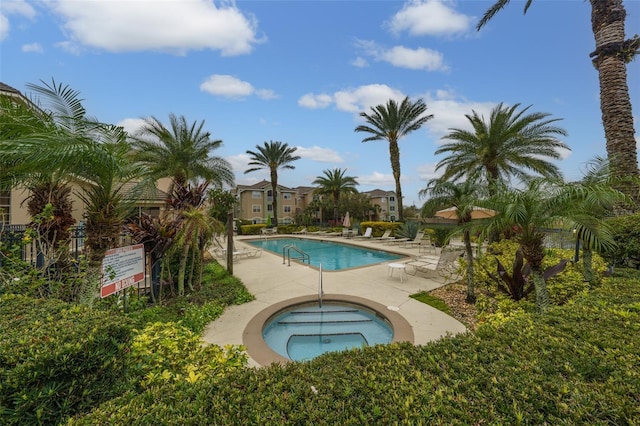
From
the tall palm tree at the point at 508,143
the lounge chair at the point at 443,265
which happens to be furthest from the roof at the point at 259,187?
the lounge chair at the point at 443,265

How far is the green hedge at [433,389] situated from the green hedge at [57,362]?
1.92 ft

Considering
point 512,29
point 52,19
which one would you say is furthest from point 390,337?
point 512,29

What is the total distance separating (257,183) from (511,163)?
1731 inches

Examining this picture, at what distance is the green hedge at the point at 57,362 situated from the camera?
1.83m

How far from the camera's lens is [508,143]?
47.5ft

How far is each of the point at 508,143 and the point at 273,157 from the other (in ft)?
76.7

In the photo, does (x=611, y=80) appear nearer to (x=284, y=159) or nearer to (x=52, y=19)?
(x=52, y=19)

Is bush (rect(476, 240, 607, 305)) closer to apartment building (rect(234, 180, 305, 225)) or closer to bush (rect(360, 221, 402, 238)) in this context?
bush (rect(360, 221, 402, 238))

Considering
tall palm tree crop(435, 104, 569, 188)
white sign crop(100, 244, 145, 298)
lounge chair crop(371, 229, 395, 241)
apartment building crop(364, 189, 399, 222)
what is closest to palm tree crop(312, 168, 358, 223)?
lounge chair crop(371, 229, 395, 241)

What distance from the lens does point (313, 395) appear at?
1794mm

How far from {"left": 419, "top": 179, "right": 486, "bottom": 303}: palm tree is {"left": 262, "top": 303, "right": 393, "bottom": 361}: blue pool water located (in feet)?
9.24

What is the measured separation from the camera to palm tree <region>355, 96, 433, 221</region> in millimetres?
22125

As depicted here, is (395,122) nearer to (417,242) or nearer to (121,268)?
(417,242)

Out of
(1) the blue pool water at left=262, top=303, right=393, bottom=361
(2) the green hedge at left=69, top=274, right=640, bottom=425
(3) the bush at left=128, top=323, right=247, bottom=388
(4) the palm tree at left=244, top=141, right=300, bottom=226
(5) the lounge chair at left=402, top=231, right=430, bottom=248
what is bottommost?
(1) the blue pool water at left=262, top=303, right=393, bottom=361
